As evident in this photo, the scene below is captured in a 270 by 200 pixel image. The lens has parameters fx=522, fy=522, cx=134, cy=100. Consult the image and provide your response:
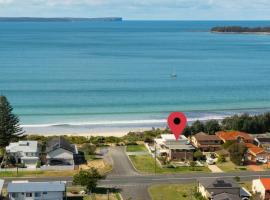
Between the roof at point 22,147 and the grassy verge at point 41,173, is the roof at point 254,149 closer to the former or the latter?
the grassy verge at point 41,173

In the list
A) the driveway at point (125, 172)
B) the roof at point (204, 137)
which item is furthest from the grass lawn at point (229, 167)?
the driveway at point (125, 172)

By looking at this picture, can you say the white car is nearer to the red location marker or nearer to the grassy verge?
the grassy verge

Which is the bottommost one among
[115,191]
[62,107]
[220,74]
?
[115,191]

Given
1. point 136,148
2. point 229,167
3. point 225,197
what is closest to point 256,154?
point 229,167

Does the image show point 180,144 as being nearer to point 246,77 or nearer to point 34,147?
point 34,147

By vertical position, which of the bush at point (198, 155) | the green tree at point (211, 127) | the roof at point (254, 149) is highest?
the green tree at point (211, 127)

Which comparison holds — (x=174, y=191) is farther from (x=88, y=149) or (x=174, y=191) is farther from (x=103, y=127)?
(x=103, y=127)

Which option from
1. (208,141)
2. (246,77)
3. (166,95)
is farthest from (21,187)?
(246,77)
